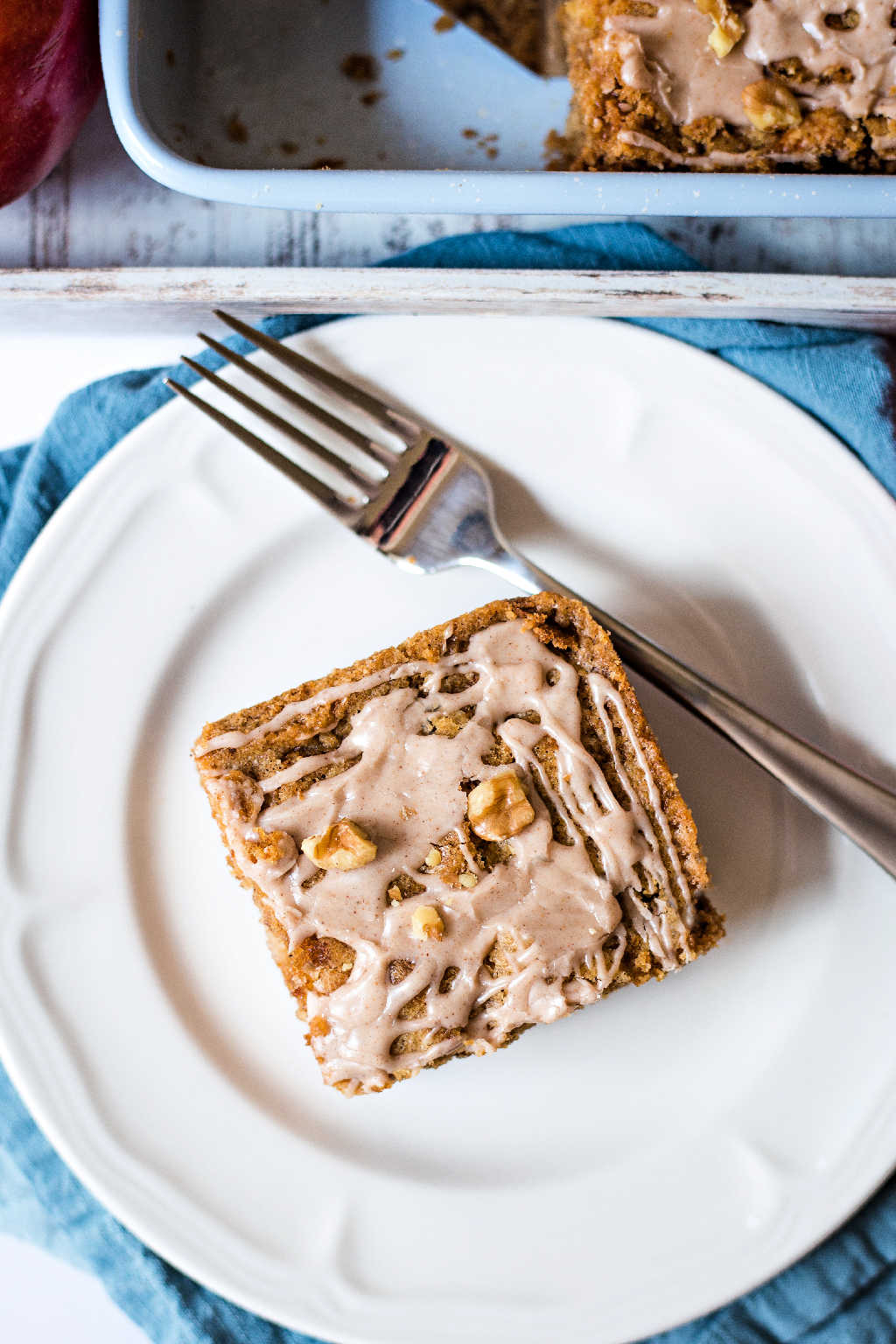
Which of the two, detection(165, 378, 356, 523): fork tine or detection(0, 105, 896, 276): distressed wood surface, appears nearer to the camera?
detection(165, 378, 356, 523): fork tine

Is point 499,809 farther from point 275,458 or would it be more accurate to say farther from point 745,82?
point 745,82

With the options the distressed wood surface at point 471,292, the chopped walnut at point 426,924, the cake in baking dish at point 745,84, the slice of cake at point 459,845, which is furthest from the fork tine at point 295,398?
the chopped walnut at point 426,924

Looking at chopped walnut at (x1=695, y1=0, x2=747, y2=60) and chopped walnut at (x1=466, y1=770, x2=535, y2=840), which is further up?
chopped walnut at (x1=695, y1=0, x2=747, y2=60)

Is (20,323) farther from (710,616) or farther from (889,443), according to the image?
(889,443)

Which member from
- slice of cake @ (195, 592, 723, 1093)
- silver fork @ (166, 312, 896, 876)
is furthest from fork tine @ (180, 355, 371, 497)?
slice of cake @ (195, 592, 723, 1093)

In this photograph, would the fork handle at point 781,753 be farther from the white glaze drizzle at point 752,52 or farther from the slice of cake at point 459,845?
the white glaze drizzle at point 752,52

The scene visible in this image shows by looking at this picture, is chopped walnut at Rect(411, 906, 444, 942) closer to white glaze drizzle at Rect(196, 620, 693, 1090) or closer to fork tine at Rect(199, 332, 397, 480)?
white glaze drizzle at Rect(196, 620, 693, 1090)
